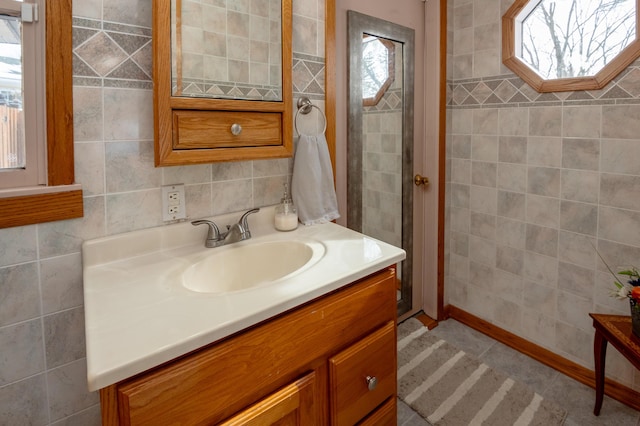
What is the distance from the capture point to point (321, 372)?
0.93 m

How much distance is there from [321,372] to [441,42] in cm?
183

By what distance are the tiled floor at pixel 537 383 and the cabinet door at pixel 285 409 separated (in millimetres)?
827

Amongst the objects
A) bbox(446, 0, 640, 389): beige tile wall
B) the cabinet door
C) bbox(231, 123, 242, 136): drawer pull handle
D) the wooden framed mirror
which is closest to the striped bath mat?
bbox(446, 0, 640, 389): beige tile wall

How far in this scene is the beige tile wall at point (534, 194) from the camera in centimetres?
156

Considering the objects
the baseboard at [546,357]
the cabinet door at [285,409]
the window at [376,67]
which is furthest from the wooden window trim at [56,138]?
the baseboard at [546,357]

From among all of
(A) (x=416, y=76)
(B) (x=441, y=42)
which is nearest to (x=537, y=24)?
(B) (x=441, y=42)

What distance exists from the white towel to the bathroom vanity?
0.21 meters

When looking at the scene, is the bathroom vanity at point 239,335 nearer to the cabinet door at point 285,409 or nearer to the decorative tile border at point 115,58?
the cabinet door at point 285,409

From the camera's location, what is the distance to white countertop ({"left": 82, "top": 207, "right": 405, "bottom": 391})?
2.10ft

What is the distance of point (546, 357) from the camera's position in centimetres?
187

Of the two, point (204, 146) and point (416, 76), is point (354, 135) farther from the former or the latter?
point (204, 146)

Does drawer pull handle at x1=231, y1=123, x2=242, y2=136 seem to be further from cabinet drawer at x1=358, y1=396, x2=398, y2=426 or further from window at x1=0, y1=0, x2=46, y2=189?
cabinet drawer at x1=358, y1=396, x2=398, y2=426

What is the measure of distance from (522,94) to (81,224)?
1945 mm

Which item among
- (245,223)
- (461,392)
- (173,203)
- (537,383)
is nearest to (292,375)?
(245,223)
